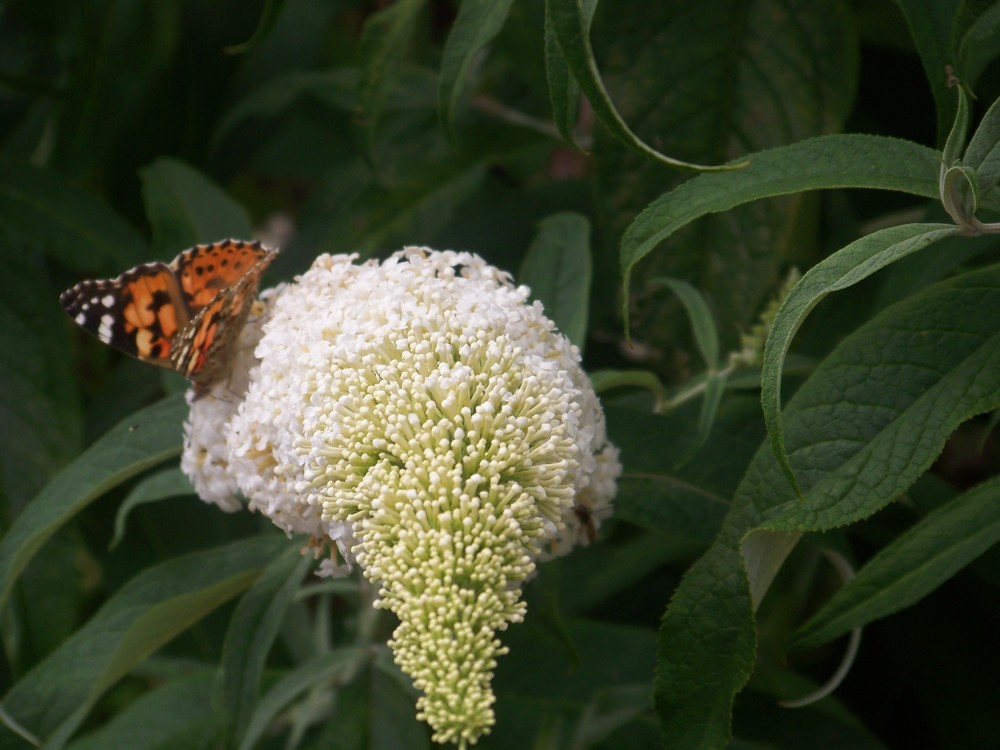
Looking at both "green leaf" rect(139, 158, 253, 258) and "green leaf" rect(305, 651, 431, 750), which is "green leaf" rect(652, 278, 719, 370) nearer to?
"green leaf" rect(305, 651, 431, 750)

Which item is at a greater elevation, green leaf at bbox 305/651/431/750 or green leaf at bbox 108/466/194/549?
green leaf at bbox 108/466/194/549

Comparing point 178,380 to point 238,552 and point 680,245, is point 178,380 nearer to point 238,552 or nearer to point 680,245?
point 238,552

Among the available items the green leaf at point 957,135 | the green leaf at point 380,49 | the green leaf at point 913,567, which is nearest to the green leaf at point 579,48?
the green leaf at point 957,135

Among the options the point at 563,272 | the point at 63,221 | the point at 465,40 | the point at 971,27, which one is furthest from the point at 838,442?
the point at 63,221

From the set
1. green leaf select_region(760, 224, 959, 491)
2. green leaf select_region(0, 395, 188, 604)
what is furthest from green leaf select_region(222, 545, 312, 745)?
green leaf select_region(760, 224, 959, 491)

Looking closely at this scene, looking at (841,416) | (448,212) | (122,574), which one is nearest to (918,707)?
(841,416)

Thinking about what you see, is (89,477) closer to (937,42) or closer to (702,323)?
(702,323)

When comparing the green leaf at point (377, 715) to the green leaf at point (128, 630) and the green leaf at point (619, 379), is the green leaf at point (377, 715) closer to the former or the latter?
the green leaf at point (128, 630)

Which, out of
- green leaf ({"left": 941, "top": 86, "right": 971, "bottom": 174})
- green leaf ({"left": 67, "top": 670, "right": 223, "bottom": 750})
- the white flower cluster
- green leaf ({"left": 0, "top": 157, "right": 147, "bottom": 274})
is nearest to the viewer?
the white flower cluster
